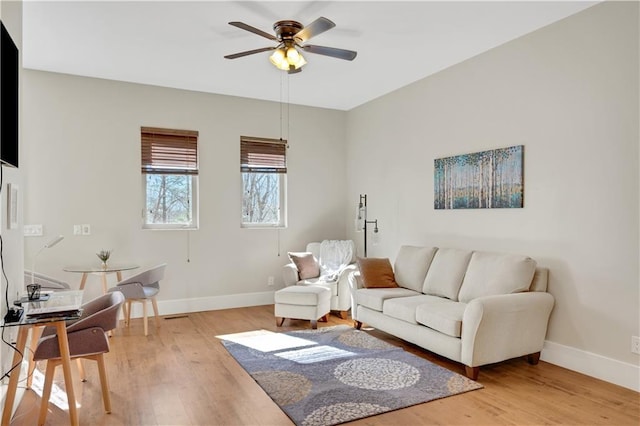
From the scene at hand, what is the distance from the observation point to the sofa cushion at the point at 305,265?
17.2 feet

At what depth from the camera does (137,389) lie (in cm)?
306

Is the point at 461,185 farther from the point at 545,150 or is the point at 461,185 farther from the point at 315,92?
the point at 315,92

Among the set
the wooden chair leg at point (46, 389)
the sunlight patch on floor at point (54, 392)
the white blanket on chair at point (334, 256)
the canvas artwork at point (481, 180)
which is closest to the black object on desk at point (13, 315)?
the wooden chair leg at point (46, 389)

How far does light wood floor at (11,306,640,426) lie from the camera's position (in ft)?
8.52

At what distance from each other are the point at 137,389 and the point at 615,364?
11.5ft

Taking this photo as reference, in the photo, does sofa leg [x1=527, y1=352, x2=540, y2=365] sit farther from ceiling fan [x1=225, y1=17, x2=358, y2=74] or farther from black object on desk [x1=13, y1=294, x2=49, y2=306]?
black object on desk [x1=13, y1=294, x2=49, y2=306]

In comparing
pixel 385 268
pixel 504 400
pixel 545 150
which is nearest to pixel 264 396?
pixel 504 400

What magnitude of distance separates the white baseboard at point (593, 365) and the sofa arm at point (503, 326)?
20 cm

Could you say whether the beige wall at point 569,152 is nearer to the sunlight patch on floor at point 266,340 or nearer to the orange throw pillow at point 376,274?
the orange throw pillow at point 376,274

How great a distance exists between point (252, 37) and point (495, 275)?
2957 millimetres

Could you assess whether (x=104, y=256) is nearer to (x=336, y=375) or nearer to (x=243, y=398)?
(x=243, y=398)

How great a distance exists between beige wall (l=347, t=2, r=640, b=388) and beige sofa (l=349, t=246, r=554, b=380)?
0.27 metres

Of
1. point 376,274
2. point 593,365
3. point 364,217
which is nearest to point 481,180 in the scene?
point 376,274

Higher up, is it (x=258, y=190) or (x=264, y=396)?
(x=258, y=190)
